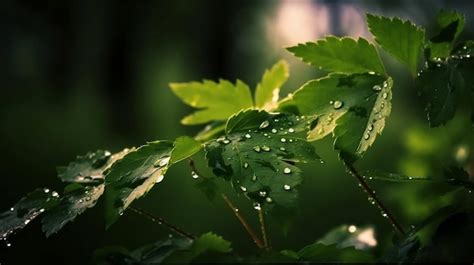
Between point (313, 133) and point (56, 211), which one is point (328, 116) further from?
point (56, 211)

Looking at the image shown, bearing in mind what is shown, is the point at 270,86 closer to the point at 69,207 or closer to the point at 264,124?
the point at 264,124

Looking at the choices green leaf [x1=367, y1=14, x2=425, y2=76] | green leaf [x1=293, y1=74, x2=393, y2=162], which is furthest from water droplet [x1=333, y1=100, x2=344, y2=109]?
green leaf [x1=367, y1=14, x2=425, y2=76]

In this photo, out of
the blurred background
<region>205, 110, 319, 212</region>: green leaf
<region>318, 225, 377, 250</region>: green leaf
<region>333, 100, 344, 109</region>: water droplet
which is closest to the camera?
<region>205, 110, 319, 212</region>: green leaf

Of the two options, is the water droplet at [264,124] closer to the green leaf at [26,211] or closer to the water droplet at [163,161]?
the water droplet at [163,161]

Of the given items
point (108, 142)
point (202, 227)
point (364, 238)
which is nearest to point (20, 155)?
point (108, 142)

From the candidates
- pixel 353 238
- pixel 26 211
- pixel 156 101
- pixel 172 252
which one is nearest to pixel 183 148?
pixel 172 252

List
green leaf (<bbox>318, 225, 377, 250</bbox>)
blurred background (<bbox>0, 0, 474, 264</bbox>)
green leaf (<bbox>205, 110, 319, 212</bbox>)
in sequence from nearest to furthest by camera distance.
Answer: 1. green leaf (<bbox>205, 110, 319, 212</bbox>)
2. green leaf (<bbox>318, 225, 377, 250</bbox>)
3. blurred background (<bbox>0, 0, 474, 264</bbox>)

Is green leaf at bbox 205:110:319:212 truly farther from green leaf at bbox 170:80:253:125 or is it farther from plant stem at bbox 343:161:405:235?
green leaf at bbox 170:80:253:125
